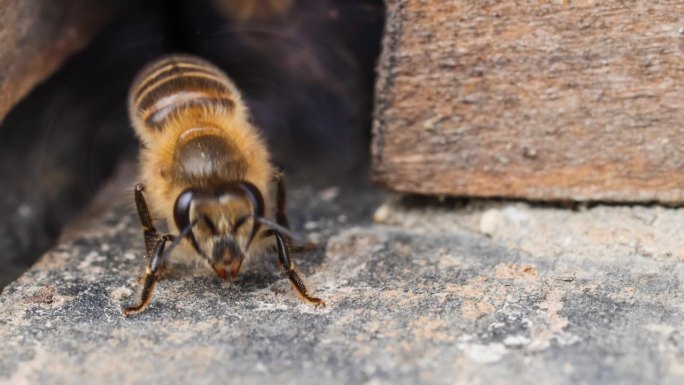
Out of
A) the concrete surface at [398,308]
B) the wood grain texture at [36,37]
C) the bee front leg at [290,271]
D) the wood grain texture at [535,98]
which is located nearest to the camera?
the concrete surface at [398,308]

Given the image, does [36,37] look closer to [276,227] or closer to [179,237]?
[179,237]

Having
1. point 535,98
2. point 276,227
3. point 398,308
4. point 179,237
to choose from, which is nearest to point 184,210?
point 179,237

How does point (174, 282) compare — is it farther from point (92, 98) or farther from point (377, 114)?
point (92, 98)

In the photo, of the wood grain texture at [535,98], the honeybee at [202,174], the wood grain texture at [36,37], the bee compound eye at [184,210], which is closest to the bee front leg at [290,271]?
the honeybee at [202,174]

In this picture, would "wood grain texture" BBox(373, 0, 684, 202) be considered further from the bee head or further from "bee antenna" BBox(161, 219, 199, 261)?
"bee antenna" BBox(161, 219, 199, 261)

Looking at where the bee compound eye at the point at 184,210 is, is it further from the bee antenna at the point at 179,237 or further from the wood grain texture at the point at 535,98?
the wood grain texture at the point at 535,98
